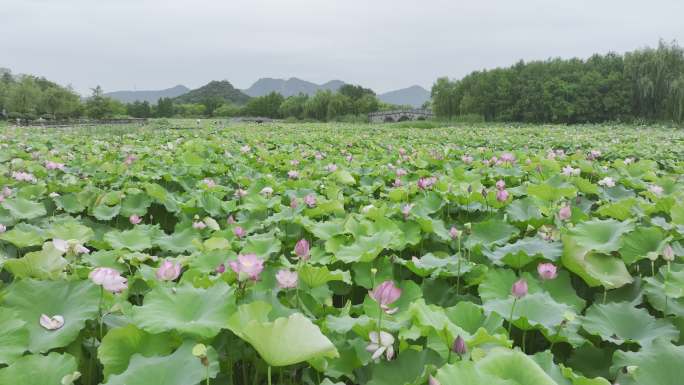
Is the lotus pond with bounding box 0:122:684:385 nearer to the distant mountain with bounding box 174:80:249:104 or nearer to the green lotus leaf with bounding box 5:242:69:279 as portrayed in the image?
the green lotus leaf with bounding box 5:242:69:279

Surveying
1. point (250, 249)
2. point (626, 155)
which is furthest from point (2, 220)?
point (626, 155)

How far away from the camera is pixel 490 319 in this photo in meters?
1.24

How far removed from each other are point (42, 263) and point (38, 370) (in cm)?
56

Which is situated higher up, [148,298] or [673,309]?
[148,298]

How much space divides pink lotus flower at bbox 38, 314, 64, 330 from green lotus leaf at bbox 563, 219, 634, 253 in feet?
5.37

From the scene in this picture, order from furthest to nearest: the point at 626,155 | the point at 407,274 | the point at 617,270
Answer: the point at 626,155 → the point at 407,274 → the point at 617,270

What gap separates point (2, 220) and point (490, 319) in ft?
7.55

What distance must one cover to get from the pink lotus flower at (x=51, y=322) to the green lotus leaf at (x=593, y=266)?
1.54m

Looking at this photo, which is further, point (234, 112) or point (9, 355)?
point (234, 112)

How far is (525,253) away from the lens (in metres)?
1.66

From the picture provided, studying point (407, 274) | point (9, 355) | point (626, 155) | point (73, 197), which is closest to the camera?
point (9, 355)

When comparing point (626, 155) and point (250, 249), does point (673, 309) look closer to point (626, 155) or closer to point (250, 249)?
point (250, 249)

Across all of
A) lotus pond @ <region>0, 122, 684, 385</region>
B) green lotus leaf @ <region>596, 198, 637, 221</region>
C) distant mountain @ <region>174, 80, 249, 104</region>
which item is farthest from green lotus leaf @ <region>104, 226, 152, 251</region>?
distant mountain @ <region>174, 80, 249, 104</region>

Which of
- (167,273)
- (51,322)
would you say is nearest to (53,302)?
(51,322)
